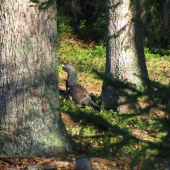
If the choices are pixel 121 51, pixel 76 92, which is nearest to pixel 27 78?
pixel 121 51

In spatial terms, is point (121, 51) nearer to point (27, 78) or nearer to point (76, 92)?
point (76, 92)

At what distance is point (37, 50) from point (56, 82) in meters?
0.68

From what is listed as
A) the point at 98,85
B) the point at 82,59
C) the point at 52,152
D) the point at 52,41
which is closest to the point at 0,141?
the point at 52,152

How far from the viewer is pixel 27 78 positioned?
5562 mm

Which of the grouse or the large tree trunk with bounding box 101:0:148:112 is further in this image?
the grouse

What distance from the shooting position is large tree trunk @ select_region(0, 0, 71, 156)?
5500 mm

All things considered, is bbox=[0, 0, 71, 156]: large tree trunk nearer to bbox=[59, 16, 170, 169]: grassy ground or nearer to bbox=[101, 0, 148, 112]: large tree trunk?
bbox=[59, 16, 170, 169]: grassy ground

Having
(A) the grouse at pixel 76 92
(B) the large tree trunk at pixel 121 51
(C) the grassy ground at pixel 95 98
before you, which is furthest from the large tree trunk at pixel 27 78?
(A) the grouse at pixel 76 92

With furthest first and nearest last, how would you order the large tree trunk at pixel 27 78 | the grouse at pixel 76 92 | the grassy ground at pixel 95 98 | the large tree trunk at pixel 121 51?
1. the grouse at pixel 76 92
2. the large tree trunk at pixel 121 51
3. the grassy ground at pixel 95 98
4. the large tree trunk at pixel 27 78

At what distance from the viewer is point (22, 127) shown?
566 cm

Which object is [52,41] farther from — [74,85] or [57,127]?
[74,85]

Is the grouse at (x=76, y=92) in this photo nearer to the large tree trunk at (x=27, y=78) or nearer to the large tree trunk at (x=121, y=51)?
the large tree trunk at (x=121, y=51)

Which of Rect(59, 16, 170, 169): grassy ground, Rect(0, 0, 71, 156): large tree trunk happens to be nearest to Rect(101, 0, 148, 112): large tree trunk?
Rect(59, 16, 170, 169): grassy ground

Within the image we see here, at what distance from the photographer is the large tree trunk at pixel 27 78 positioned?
5500 mm
